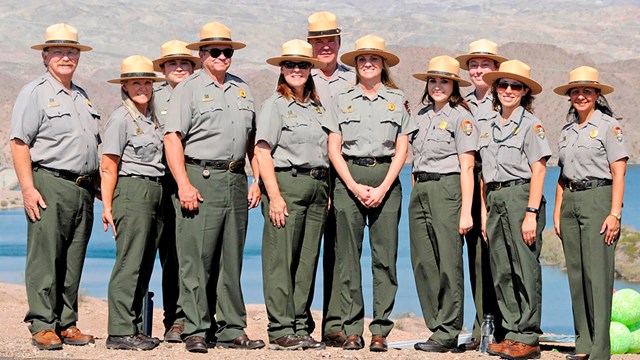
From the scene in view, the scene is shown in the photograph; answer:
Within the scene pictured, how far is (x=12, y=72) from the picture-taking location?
495 ft

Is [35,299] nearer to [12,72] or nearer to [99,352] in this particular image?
[99,352]

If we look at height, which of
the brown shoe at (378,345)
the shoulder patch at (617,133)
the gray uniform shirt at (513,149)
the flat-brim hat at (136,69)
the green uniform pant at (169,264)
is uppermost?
the flat-brim hat at (136,69)

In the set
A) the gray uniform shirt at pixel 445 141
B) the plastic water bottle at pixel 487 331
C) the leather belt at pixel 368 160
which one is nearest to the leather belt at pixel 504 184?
the gray uniform shirt at pixel 445 141

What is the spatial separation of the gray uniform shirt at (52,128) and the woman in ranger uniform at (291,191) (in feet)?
3.90

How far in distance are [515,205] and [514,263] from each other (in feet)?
1.36

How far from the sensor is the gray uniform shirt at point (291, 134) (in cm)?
839

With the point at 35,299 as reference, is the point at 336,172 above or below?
above

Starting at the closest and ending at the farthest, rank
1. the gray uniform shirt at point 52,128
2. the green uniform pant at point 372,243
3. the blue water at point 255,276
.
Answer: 1. the gray uniform shirt at point 52,128
2. the green uniform pant at point 372,243
3. the blue water at point 255,276

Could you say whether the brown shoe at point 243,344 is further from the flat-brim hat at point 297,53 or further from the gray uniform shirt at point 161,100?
the flat-brim hat at point 297,53

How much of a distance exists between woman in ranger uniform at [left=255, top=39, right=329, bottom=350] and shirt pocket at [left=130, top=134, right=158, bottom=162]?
71 centimetres

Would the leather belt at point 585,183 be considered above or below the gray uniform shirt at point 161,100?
below

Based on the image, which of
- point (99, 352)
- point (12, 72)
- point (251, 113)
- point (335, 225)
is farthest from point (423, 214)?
point (12, 72)

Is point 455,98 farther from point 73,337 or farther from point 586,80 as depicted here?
point 73,337

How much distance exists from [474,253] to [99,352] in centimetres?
281
